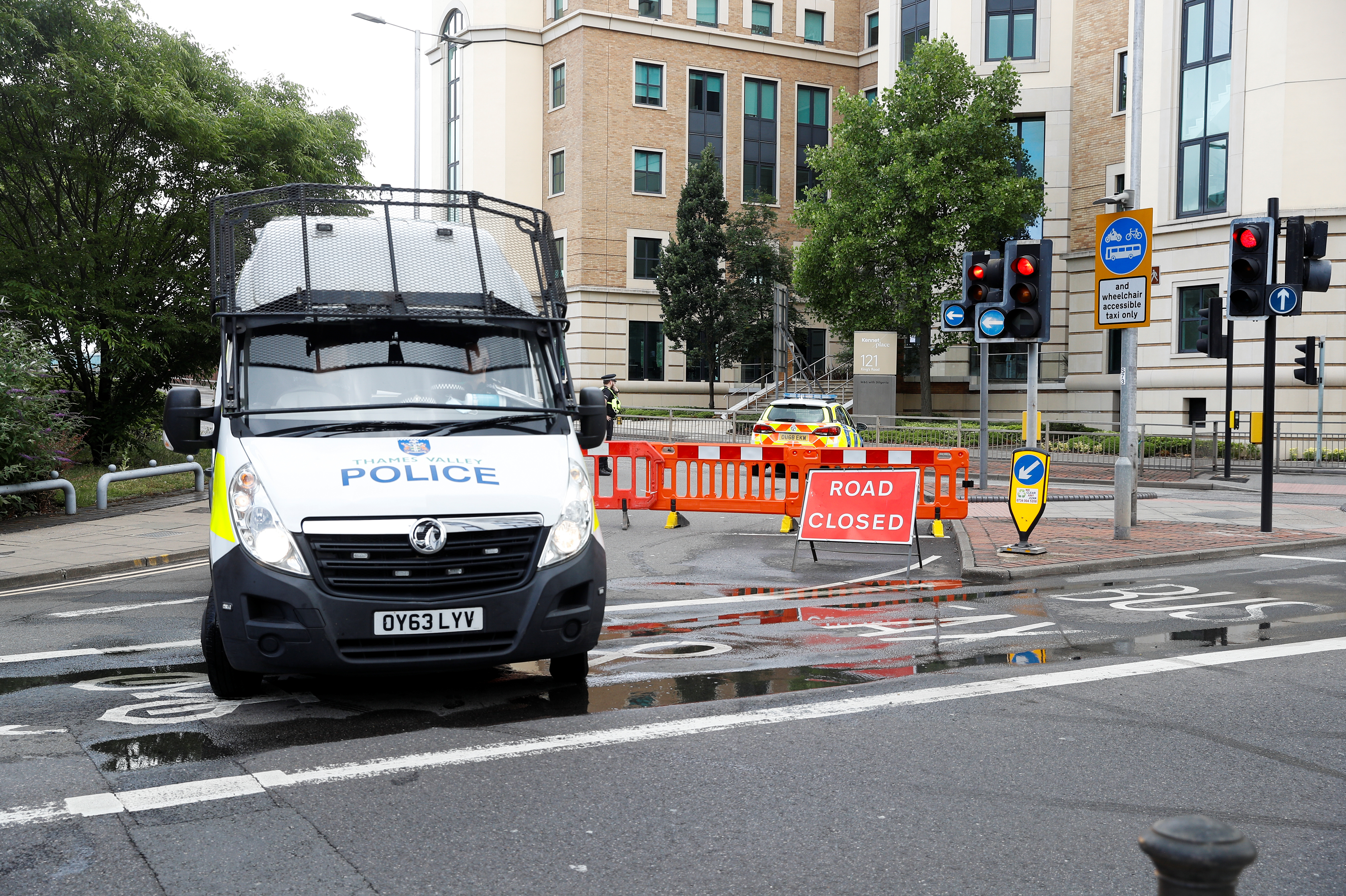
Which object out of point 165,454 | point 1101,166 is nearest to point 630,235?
point 1101,166

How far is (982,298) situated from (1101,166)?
28.7 meters

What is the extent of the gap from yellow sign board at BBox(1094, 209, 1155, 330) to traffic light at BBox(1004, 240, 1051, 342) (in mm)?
613

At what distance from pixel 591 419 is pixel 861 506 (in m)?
5.66

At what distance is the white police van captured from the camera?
5773 mm

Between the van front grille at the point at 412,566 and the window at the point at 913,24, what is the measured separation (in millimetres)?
42575

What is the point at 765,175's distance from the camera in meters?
55.4

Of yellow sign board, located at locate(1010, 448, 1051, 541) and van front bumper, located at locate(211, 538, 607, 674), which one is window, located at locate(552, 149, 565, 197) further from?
van front bumper, located at locate(211, 538, 607, 674)

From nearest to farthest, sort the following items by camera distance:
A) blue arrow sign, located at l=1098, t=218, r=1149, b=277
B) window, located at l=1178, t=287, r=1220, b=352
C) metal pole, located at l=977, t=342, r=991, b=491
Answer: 1. blue arrow sign, located at l=1098, t=218, r=1149, b=277
2. metal pole, located at l=977, t=342, r=991, b=491
3. window, located at l=1178, t=287, r=1220, b=352

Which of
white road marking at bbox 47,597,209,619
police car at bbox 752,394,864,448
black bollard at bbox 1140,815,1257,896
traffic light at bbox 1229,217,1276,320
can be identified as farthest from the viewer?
police car at bbox 752,394,864,448

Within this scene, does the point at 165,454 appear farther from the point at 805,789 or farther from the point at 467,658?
the point at 805,789

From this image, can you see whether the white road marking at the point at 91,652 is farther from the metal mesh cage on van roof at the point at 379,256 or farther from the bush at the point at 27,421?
the bush at the point at 27,421

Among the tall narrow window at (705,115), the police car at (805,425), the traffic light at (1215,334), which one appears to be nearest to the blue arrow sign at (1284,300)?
the traffic light at (1215,334)

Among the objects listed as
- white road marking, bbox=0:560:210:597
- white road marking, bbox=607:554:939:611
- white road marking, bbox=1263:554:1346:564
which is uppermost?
white road marking, bbox=607:554:939:611

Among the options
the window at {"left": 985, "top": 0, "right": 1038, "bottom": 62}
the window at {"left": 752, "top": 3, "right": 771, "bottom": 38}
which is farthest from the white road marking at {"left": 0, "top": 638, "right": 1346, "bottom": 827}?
the window at {"left": 752, "top": 3, "right": 771, "bottom": 38}
